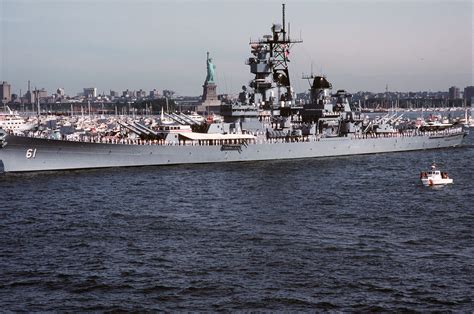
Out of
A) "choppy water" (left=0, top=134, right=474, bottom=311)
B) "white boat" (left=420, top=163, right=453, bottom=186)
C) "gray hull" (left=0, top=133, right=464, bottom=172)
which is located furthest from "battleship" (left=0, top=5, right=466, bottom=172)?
"white boat" (left=420, top=163, right=453, bottom=186)

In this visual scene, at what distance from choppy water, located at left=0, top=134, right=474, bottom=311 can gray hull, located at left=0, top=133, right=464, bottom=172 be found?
466 centimetres

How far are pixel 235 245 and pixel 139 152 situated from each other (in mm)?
31475

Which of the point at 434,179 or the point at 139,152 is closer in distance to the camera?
the point at 434,179

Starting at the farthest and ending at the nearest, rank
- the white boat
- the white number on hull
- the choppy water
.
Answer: the white number on hull < the white boat < the choppy water

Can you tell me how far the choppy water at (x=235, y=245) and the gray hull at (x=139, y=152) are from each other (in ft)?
15.3

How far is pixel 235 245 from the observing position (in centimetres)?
2811

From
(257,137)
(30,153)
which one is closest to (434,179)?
(257,137)

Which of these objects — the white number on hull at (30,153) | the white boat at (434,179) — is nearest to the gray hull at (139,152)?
the white number on hull at (30,153)

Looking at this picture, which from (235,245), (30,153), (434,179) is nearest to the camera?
(235,245)

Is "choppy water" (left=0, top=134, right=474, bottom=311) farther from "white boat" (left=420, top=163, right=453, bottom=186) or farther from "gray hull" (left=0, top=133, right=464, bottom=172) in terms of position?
"gray hull" (left=0, top=133, right=464, bottom=172)

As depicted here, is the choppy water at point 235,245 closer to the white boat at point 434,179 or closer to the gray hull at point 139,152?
the white boat at point 434,179

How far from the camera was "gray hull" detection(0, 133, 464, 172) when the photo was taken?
2121 inches

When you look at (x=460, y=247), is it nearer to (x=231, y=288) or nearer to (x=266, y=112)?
(x=231, y=288)

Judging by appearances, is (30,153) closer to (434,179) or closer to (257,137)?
(257,137)
